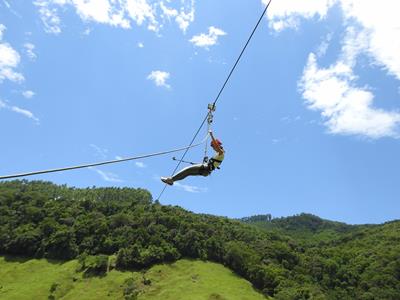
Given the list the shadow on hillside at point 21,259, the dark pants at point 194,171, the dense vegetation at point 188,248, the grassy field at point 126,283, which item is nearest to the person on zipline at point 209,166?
the dark pants at point 194,171

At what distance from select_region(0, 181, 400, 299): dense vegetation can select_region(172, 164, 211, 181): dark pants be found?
6346 centimetres

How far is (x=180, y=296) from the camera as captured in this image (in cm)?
7012

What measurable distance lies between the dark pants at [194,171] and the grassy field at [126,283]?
5745 cm

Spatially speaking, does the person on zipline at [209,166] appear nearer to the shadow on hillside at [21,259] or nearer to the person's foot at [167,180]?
the person's foot at [167,180]

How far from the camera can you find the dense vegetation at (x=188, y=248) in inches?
3307

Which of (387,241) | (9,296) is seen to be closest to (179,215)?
(9,296)

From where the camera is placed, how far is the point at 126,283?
75000mm

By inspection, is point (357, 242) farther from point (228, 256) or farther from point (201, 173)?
point (201, 173)

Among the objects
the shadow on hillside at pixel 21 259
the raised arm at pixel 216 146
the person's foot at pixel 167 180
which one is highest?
the shadow on hillside at pixel 21 259

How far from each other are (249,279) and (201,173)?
71.5 meters

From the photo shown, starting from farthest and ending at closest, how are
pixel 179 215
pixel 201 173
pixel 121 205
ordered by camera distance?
pixel 121 205 < pixel 179 215 < pixel 201 173

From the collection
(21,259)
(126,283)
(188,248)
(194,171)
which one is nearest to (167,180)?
(194,171)

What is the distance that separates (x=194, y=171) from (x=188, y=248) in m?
76.3

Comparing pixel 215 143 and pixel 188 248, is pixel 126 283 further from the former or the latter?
pixel 215 143
